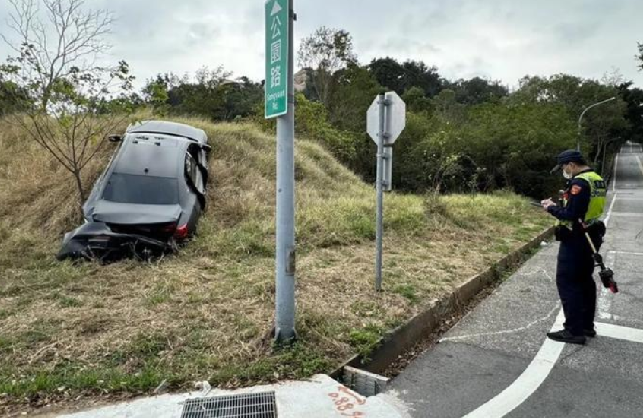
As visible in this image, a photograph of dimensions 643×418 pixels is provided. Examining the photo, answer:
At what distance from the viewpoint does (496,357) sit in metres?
3.81

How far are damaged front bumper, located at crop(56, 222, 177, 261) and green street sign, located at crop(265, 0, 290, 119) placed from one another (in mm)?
3537

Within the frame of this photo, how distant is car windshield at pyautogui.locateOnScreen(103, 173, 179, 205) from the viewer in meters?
7.02

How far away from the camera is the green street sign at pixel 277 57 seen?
3.21 metres

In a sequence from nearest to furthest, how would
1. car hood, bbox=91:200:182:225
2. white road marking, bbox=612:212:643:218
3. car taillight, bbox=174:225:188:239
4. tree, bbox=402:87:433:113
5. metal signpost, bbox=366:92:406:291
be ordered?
1. metal signpost, bbox=366:92:406:291
2. car hood, bbox=91:200:182:225
3. car taillight, bbox=174:225:188:239
4. white road marking, bbox=612:212:643:218
5. tree, bbox=402:87:433:113

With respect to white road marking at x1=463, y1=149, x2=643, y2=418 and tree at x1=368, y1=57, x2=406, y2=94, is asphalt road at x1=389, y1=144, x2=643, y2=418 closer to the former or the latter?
white road marking at x1=463, y1=149, x2=643, y2=418

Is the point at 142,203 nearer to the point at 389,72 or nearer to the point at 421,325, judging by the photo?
the point at 421,325

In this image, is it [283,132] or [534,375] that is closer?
[283,132]

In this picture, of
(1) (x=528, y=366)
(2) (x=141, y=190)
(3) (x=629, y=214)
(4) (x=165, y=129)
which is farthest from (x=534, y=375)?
(3) (x=629, y=214)

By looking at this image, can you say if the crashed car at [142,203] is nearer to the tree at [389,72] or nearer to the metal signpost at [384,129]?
the metal signpost at [384,129]

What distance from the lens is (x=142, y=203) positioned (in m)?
6.93

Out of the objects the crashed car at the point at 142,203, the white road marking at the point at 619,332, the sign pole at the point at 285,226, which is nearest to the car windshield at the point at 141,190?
the crashed car at the point at 142,203

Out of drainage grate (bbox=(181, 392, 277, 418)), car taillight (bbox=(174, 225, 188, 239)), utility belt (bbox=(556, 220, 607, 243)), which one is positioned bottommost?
drainage grate (bbox=(181, 392, 277, 418))

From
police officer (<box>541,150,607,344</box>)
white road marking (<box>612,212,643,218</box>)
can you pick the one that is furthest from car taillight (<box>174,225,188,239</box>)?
white road marking (<box>612,212,643,218</box>)

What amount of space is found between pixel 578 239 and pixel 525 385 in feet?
4.88
